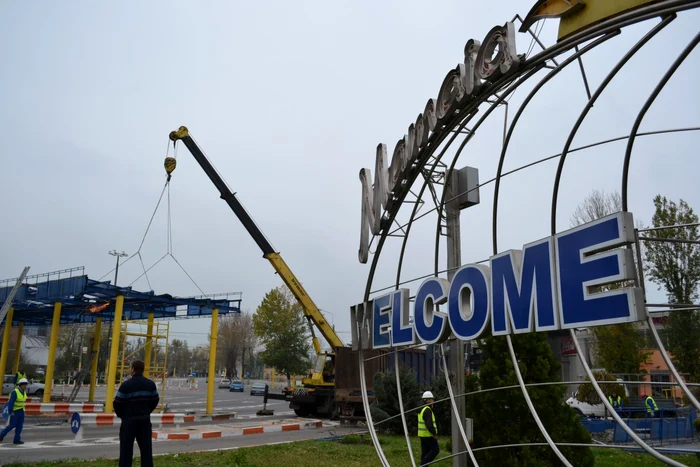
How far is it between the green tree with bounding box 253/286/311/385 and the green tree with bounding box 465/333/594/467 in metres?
37.0

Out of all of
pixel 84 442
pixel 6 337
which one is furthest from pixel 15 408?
pixel 6 337

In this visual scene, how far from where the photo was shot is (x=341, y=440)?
47.7 ft

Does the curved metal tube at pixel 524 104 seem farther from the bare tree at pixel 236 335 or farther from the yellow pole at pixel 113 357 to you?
the bare tree at pixel 236 335

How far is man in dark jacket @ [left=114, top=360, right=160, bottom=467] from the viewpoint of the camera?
7.52 meters

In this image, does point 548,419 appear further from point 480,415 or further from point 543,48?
point 543,48

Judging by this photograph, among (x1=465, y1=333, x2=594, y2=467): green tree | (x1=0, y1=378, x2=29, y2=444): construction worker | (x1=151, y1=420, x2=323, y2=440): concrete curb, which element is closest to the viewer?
(x1=465, y1=333, x2=594, y2=467): green tree

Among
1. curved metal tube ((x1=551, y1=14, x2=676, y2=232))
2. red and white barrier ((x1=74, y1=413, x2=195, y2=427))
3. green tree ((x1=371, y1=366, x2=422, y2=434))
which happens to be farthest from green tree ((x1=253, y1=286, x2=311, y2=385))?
curved metal tube ((x1=551, y1=14, x2=676, y2=232))

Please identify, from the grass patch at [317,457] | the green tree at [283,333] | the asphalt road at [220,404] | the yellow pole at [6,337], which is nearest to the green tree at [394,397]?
the grass patch at [317,457]

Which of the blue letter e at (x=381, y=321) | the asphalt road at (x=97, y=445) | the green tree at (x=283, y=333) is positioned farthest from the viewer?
the green tree at (x=283, y=333)

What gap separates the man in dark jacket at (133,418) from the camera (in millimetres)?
7516

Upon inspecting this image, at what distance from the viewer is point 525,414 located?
8.84 meters

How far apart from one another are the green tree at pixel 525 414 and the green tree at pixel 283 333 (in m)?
37.0

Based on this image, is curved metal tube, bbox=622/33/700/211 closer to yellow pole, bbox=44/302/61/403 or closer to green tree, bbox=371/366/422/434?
green tree, bbox=371/366/422/434

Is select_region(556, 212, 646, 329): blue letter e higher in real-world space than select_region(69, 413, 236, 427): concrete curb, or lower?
higher
